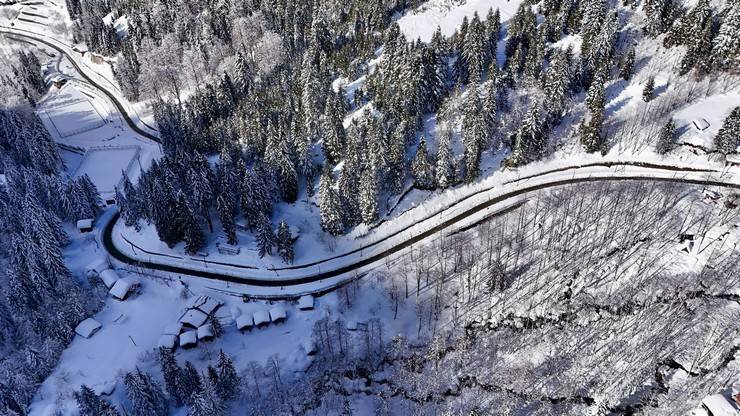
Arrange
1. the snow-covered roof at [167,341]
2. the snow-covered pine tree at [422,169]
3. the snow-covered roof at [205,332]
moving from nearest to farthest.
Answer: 1. the snow-covered roof at [167,341]
2. the snow-covered roof at [205,332]
3. the snow-covered pine tree at [422,169]

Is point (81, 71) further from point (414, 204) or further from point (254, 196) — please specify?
point (414, 204)

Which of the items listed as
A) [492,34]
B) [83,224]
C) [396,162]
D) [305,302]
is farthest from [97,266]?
[492,34]

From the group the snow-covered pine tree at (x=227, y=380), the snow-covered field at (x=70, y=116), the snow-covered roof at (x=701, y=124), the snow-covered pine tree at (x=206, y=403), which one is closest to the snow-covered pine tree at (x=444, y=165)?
the snow-covered roof at (x=701, y=124)

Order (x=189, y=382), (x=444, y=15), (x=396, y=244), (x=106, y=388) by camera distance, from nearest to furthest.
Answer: (x=189, y=382)
(x=106, y=388)
(x=396, y=244)
(x=444, y=15)

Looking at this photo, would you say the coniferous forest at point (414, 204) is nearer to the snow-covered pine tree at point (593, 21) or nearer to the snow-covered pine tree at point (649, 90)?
the snow-covered pine tree at point (593, 21)

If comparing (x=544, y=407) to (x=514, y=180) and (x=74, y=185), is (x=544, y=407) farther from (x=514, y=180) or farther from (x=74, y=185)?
(x=74, y=185)
